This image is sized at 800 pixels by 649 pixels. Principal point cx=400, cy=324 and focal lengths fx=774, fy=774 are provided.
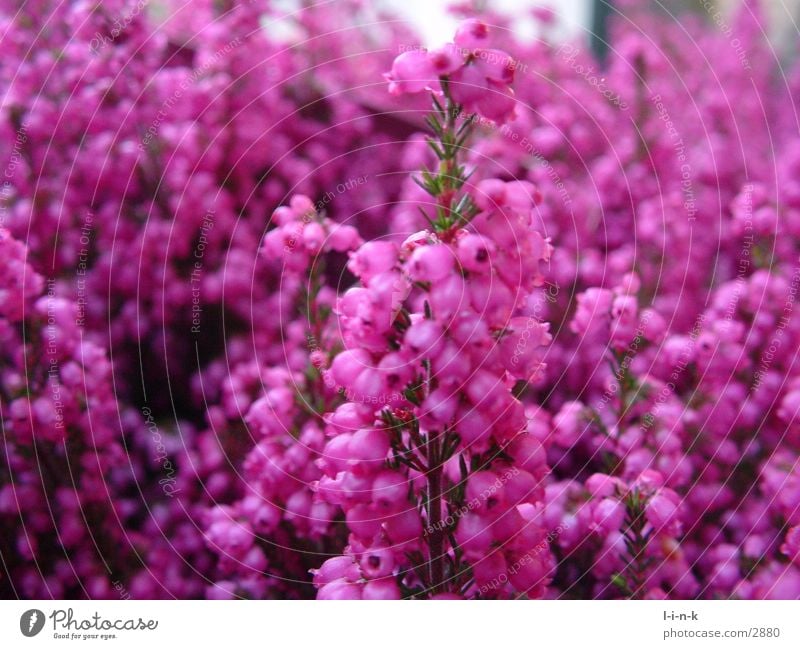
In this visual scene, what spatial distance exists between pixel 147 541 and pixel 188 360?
0.25 meters

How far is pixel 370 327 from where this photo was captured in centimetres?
42

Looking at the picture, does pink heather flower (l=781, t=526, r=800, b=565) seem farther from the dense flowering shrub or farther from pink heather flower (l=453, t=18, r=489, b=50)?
pink heather flower (l=453, t=18, r=489, b=50)

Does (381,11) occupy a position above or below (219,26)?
above

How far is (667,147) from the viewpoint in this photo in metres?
1.12

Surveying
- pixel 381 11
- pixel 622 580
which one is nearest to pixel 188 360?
pixel 622 580

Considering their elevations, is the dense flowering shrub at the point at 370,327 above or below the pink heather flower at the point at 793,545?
above

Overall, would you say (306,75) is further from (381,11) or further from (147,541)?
(147,541)

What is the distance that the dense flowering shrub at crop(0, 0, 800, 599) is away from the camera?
45 cm

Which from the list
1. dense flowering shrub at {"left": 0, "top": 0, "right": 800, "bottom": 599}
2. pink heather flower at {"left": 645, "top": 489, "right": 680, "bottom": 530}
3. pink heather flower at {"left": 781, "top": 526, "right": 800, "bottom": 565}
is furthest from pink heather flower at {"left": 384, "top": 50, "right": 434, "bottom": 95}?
pink heather flower at {"left": 781, "top": 526, "right": 800, "bottom": 565}

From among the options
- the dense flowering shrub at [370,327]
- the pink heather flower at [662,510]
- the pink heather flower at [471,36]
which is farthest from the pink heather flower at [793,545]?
the pink heather flower at [471,36]

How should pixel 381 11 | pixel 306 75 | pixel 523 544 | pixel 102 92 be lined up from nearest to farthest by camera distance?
1. pixel 523 544
2. pixel 102 92
3. pixel 306 75
4. pixel 381 11

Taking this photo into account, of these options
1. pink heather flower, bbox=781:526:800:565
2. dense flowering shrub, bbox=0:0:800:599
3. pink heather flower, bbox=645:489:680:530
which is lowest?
pink heather flower, bbox=781:526:800:565

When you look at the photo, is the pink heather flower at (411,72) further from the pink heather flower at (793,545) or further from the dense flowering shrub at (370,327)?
the pink heather flower at (793,545)

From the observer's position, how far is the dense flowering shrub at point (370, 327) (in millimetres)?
449
